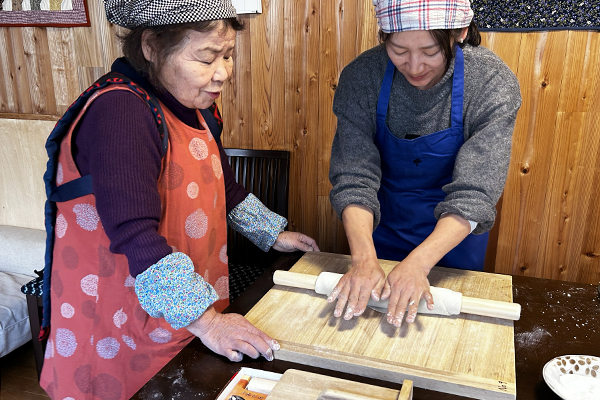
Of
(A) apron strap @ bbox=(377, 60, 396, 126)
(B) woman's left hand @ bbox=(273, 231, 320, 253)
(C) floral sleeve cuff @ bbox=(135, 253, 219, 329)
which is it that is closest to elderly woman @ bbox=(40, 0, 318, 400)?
(C) floral sleeve cuff @ bbox=(135, 253, 219, 329)

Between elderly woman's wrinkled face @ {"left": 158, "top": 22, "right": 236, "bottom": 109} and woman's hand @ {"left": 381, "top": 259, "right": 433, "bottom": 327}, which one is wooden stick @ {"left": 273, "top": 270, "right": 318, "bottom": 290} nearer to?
woman's hand @ {"left": 381, "top": 259, "right": 433, "bottom": 327}

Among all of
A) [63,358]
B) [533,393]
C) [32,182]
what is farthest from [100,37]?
[533,393]

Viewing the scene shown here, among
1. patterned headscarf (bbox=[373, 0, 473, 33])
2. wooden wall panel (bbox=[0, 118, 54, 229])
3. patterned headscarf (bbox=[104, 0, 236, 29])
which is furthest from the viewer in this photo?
wooden wall panel (bbox=[0, 118, 54, 229])

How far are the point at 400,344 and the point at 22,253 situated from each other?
2.18 m

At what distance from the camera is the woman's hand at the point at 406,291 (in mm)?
951

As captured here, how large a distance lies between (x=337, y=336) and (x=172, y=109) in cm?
60

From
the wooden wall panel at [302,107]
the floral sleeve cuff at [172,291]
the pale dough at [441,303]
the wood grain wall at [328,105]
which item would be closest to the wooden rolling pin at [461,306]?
the pale dough at [441,303]

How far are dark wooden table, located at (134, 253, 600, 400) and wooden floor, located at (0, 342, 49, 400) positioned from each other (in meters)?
1.51

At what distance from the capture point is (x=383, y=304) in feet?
3.30

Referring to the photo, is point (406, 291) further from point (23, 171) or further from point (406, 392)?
point (23, 171)

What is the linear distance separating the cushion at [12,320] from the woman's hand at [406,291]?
1763 millimetres

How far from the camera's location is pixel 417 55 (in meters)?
1.16

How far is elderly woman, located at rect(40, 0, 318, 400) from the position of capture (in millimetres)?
878

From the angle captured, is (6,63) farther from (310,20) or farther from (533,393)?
(533,393)
